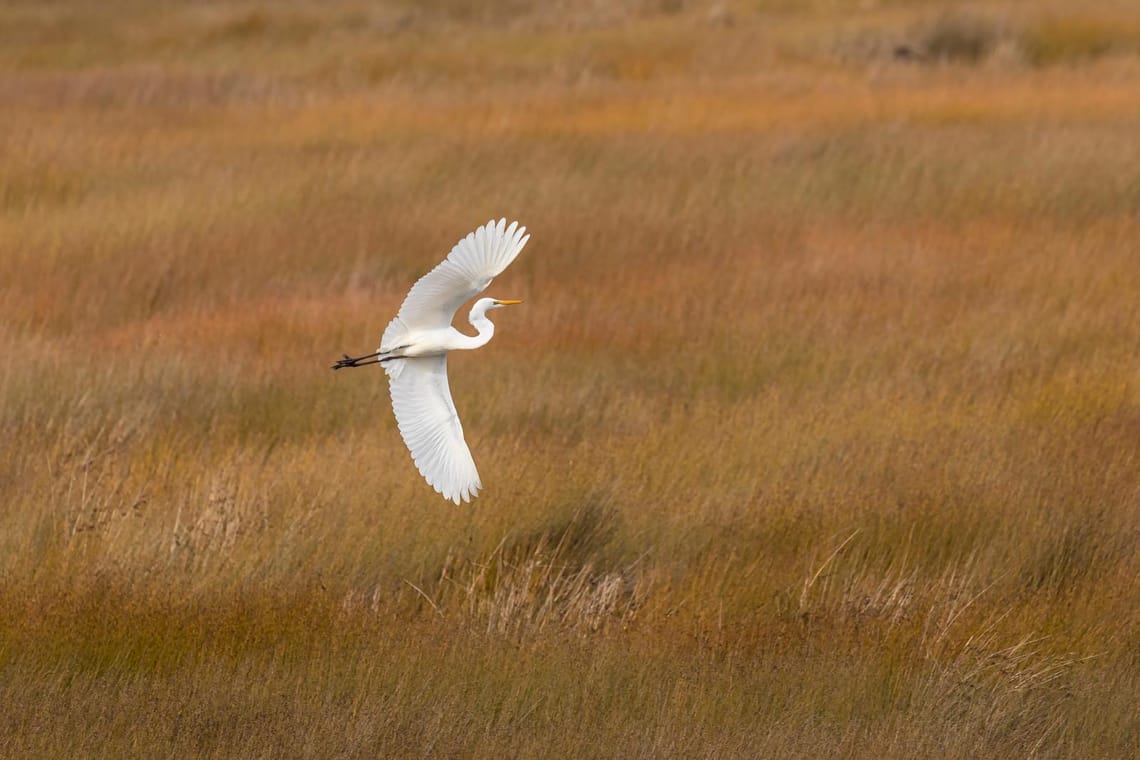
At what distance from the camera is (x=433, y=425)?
4402 millimetres

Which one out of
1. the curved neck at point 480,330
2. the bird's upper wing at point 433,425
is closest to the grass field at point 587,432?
the bird's upper wing at point 433,425

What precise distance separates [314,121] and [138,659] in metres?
9.15

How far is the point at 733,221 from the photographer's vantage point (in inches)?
417

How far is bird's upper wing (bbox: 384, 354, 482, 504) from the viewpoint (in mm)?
4305

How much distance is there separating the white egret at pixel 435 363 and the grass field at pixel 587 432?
1.80ft

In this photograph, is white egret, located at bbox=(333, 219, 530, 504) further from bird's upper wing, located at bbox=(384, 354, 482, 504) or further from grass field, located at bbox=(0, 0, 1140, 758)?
grass field, located at bbox=(0, 0, 1140, 758)

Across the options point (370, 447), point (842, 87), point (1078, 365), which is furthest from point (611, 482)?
point (842, 87)

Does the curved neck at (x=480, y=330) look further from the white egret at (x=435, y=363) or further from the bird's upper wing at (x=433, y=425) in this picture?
the bird's upper wing at (x=433, y=425)

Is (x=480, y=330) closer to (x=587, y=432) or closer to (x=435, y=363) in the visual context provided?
(x=435, y=363)

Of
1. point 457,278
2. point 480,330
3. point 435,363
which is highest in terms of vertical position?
point 457,278

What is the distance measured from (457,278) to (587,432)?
2599mm

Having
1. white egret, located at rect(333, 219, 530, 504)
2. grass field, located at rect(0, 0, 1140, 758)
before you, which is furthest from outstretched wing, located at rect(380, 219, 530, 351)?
grass field, located at rect(0, 0, 1140, 758)

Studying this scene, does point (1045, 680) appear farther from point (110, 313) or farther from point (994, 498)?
point (110, 313)

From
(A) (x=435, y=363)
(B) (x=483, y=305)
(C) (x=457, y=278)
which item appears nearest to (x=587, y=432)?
(A) (x=435, y=363)
